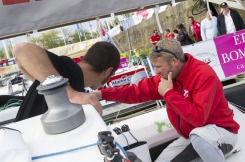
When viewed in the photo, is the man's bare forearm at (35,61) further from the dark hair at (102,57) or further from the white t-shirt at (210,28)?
the white t-shirt at (210,28)

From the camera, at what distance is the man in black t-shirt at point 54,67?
4.62 feet

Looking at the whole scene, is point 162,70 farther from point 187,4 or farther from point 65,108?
point 187,4

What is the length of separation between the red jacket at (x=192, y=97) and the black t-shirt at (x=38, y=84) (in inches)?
27.9

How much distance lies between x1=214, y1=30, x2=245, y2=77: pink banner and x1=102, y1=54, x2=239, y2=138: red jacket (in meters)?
2.07

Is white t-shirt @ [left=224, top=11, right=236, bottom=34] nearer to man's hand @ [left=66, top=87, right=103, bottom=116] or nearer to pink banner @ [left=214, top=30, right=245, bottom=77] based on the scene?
pink banner @ [left=214, top=30, right=245, bottom=77]

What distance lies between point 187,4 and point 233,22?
8369 millimetres

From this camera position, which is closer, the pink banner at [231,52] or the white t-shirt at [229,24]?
the pink banner at [231,52]

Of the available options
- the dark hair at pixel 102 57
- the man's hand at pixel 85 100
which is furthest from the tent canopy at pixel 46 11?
the man's hand at pixel 85 100

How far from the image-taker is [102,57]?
1.88 meters

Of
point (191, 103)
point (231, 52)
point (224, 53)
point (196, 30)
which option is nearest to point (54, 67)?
point (191, 103)

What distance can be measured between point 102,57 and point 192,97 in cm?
75

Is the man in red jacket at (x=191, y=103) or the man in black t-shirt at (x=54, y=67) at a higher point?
the man in black t-shirt at (x=54, y=67)

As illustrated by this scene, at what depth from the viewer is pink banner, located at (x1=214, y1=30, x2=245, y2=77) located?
418 centimetres

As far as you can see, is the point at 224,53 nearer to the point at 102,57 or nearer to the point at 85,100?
the point at 102,57
